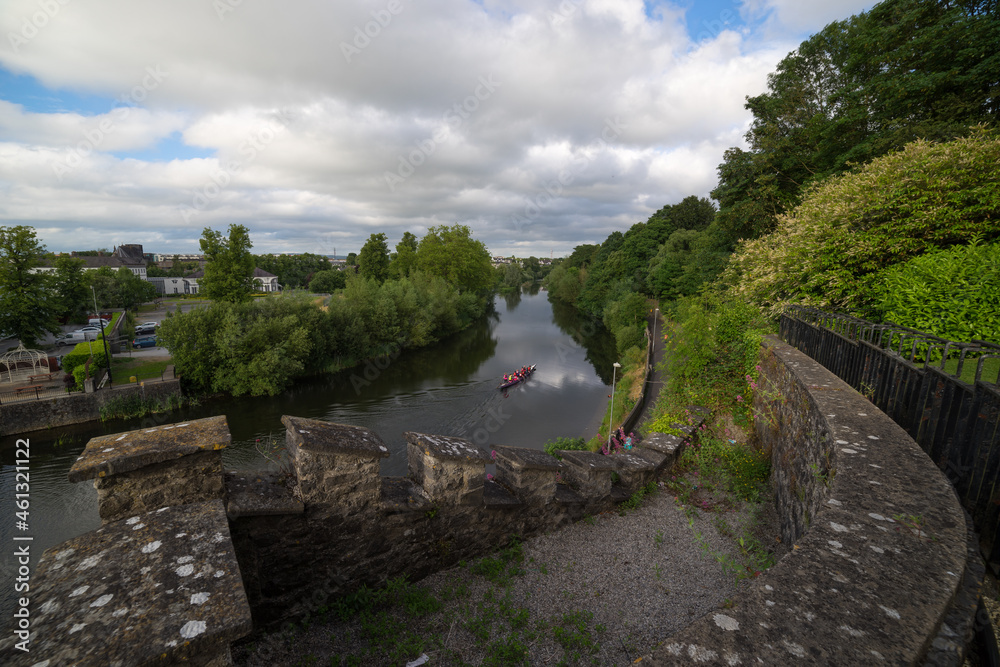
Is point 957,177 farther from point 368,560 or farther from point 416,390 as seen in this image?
point 416,390

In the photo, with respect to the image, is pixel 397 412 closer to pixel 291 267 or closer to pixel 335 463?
pixel 335 463

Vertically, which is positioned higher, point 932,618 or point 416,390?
point 932,618

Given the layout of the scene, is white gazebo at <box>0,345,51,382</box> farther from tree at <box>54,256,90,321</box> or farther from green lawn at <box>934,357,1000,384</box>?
green lawn at <box>934,357,1000,384</box>

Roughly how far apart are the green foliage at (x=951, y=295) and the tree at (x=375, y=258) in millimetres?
45751

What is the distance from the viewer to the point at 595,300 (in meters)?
54.6

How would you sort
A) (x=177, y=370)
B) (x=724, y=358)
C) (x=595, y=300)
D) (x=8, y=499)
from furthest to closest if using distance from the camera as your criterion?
1. (x=595, y=300)
2. (x=177, y=370)
3. (x=8, y=499)
4. (x=724, y=358)

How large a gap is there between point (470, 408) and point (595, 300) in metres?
37.1

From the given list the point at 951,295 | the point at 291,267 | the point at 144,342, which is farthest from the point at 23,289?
the point at 291,267

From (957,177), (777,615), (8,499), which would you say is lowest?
(8,499)

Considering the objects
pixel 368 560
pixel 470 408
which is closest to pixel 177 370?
pixel 470 408

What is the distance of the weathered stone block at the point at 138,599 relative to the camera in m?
1.29

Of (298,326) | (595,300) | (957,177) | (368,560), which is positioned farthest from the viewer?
(595,300)

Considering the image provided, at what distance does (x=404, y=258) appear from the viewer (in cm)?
5031

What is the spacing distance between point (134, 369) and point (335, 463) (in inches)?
1019
